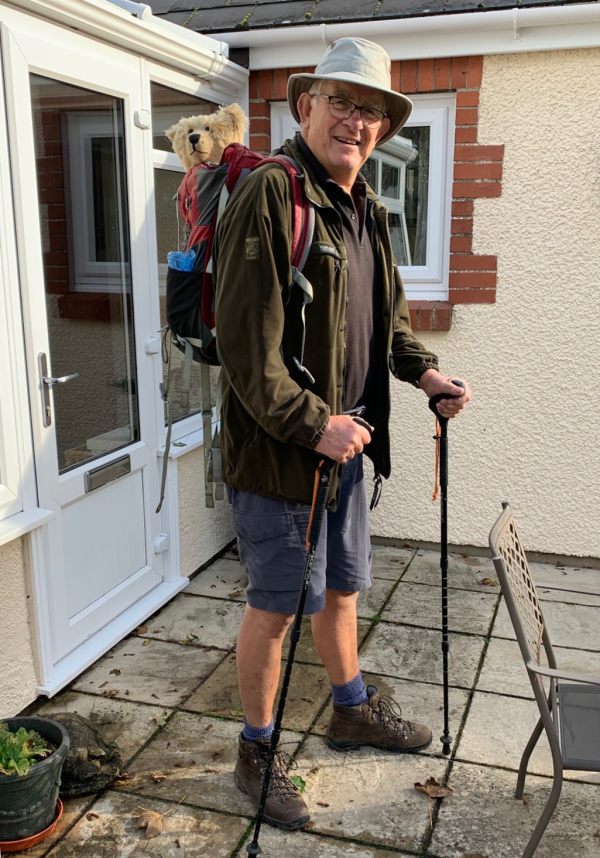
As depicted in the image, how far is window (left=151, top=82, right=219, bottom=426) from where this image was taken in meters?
4.03

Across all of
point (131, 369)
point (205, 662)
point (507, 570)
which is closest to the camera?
point (507, 570)

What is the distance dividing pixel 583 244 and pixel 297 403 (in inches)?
109

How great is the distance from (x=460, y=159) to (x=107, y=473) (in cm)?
250

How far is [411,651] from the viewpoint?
3803 millimetres

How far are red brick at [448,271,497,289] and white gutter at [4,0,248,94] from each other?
5.31 ft

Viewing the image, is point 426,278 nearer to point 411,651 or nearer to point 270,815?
point 411,651

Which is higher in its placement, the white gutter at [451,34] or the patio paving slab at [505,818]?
the white gutter at [451,34]

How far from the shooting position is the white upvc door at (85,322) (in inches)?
123

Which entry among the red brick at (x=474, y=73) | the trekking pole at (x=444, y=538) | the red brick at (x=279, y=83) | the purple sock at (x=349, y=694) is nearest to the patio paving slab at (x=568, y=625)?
the trekking pole at (x=444, y=538)

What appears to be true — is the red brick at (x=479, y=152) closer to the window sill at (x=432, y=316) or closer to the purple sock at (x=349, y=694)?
the window sill at (x=432, y=316)

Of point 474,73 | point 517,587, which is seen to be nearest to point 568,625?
point 517,587

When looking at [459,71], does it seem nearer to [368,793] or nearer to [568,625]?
[568,625]

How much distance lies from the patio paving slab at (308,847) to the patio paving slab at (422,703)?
54 centimetres

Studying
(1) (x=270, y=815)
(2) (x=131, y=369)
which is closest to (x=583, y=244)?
(2) (x=131, y=369)
